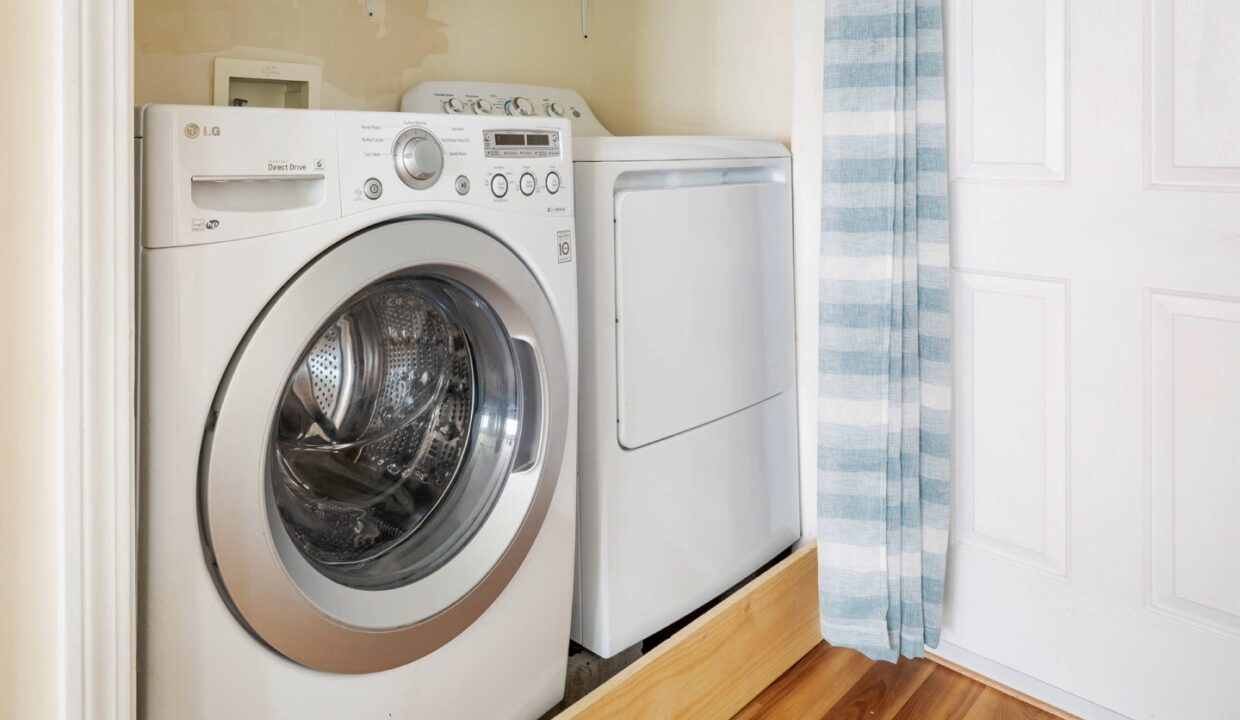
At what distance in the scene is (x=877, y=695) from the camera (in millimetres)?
1735

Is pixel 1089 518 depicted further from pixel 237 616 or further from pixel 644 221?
pixel 237 616

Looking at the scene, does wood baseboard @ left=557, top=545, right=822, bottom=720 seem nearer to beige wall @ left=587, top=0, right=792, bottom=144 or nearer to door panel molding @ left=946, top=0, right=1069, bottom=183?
door panel molding @ left=946, top=0, right=1069, bottom=183

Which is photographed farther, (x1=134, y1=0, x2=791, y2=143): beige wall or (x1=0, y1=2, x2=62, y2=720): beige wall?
(x1=134, y1=0, x2=791, y2=143): beige wall

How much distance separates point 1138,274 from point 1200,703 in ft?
2.45

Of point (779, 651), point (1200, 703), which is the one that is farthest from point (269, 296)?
point (1200, 703)

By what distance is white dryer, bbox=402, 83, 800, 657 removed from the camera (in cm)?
146

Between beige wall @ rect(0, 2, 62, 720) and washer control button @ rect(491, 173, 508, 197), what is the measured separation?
53 centimetres

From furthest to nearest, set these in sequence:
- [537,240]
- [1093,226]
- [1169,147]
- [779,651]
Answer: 1. [779,651]
2. [1093,226]
3. [1169,147]
4. [537,240]

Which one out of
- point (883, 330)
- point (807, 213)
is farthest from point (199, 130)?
point (807, 213)

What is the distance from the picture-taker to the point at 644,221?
1.49m

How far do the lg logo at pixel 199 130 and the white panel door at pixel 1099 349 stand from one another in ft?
4.40

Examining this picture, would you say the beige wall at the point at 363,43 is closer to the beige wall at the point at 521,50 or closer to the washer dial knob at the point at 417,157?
the beige wall at the point at 521,50

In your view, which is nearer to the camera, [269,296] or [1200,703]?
[269,296]

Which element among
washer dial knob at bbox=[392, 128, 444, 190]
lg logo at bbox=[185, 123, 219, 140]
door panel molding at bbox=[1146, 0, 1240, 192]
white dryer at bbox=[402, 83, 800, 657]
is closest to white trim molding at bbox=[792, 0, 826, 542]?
white dryer at bbox=[402, 83, 800, 657]
